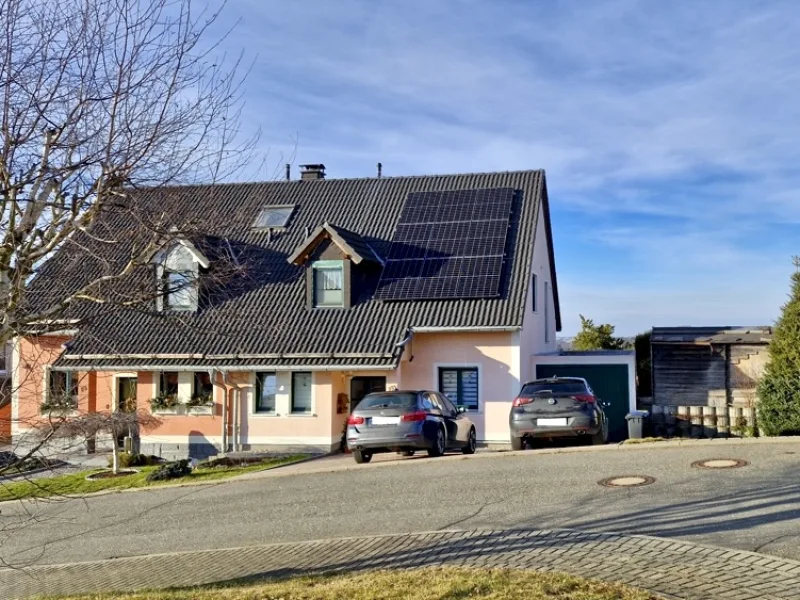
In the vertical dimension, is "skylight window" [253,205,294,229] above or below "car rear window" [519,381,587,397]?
above

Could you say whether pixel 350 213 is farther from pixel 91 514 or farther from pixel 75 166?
pixel 75 166

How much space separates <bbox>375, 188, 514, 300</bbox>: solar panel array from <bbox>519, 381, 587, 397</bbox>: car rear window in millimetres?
5131

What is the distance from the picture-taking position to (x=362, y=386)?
2462 cm

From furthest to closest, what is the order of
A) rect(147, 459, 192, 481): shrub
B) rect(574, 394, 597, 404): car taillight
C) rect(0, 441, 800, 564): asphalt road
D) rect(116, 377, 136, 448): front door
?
rect(116, 377, 136, 448): front door
rect(147, 459, 192, 481): shrub
rect(574, 394, 597, 404): car taillight
rect(0, 441, 800, 564): asphalt road

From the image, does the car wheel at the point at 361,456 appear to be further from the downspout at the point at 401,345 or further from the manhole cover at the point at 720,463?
the manhole cover at the point at 720,463

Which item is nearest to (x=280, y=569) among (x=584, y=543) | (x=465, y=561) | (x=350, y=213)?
(x=465, y=561)

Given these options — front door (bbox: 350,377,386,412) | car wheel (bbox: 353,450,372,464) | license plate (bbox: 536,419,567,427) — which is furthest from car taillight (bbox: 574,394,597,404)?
front door (bbox: 350,377,386,412)

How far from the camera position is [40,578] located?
11.0m

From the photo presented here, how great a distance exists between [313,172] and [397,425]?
55.1 ft

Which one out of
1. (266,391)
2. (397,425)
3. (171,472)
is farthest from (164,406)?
(397,425)

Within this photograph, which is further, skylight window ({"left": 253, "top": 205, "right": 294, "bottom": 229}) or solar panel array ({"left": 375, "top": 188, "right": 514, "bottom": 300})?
skylight window ({"left": 253, "top": 205, "right": 294, "bottom": 229})

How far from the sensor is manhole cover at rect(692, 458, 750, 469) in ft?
44.3

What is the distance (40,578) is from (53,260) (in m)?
4.65

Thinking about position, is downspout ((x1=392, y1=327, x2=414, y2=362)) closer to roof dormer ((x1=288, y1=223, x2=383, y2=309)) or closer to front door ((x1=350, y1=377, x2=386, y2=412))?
front door ((x1=350, y1=377, x2=386, y2=412))
